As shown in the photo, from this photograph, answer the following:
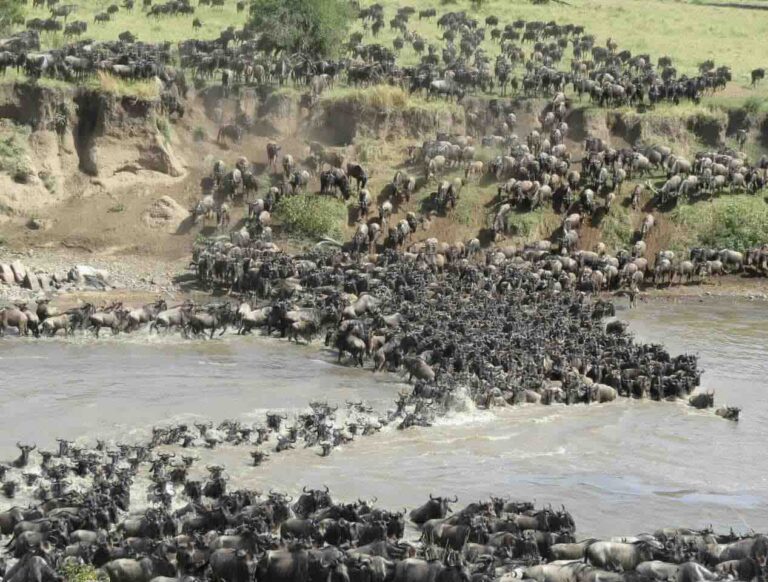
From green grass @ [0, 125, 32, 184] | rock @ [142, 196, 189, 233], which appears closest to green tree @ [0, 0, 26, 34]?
green grass @ [0, 125, 32, 184]

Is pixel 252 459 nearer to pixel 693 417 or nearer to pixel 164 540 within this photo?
pixel 164 540

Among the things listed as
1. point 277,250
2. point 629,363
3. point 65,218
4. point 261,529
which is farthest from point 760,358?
point 65,218

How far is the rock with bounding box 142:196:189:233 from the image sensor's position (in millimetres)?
40594

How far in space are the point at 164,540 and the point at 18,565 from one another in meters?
2.19

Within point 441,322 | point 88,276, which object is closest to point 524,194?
point 441,322

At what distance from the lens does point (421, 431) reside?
25.0 metres

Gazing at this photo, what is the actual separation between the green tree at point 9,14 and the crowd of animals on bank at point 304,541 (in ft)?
106

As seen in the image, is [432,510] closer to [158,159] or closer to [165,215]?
[165,215]

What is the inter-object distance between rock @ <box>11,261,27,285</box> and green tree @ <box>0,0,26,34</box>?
16.7 meters

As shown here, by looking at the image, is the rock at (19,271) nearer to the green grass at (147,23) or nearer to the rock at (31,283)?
the rock at (31,283)

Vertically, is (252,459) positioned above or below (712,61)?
below

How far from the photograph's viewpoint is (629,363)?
2919 cm

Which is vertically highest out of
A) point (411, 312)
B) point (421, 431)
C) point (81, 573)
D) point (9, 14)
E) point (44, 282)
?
point (9, 14)

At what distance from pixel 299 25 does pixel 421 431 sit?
1096 inches
